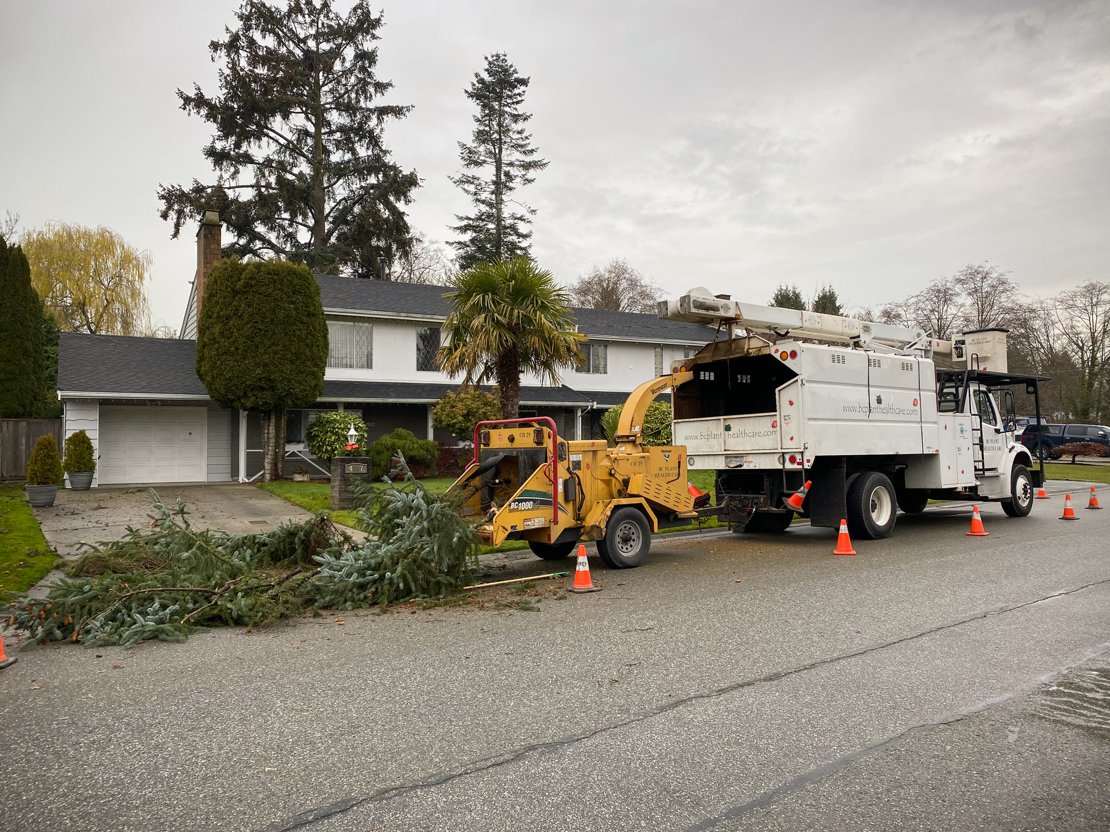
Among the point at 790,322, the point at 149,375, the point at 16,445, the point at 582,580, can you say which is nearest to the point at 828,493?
the point at 790,322

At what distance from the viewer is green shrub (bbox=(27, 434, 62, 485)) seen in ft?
51.4

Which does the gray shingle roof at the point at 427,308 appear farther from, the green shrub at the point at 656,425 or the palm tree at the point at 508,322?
the palm tree at the point at 508,322

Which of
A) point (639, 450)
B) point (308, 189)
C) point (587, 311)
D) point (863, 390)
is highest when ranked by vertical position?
point (308, 189)

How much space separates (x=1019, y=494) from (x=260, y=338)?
1762 centimetres

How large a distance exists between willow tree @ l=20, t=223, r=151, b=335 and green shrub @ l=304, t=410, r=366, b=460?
2014 centimetres

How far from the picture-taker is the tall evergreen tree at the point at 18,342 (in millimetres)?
23906

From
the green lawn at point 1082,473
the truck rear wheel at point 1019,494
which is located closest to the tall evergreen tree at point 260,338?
the truck rear wheel at point 1019,494

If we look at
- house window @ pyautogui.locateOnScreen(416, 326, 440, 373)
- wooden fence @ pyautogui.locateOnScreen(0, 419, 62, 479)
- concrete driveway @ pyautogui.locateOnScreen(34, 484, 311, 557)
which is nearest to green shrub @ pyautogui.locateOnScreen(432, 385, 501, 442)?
house window @ pyautogui.locateOnScreen(416, 326, 440, 373)

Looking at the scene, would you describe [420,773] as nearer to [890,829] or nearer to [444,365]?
[890,829]

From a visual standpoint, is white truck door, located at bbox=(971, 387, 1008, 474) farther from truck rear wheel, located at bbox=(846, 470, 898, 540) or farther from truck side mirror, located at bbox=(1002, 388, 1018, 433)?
truck rear wheel, located at bbox=(846, 470, 898, 540)

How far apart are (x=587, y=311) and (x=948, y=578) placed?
23.7 metres

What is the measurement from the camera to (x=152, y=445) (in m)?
22.2

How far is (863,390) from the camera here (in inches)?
476

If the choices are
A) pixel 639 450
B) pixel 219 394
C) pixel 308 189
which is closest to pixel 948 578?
pixel 639 450
